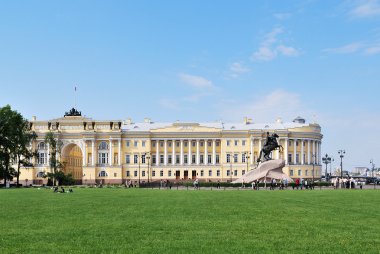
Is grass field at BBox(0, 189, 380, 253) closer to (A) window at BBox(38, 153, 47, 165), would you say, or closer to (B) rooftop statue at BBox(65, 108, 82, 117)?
(A) window at BBox(38, 153, 47, 165)

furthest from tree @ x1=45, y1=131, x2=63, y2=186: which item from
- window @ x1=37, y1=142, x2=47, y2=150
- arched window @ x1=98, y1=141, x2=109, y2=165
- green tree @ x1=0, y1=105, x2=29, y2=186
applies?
green tree @ x1=0, y1=105, x2=29, y2=186

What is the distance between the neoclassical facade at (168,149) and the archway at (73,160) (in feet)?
1.54

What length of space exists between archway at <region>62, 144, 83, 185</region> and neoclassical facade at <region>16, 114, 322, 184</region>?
470mm

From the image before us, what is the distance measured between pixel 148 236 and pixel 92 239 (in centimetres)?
176

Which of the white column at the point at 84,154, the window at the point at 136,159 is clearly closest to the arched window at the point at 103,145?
the white column at the point at 84,154

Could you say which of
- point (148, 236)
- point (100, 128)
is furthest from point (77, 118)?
point (148, 236)

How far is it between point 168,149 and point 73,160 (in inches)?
961

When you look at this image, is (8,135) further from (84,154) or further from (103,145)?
(103,145)

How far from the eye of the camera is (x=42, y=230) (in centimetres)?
1939

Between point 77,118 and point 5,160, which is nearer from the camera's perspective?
point 5,160

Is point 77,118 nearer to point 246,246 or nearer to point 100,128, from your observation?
point 100,128

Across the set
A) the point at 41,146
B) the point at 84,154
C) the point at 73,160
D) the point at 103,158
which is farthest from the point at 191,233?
the point at 73,160

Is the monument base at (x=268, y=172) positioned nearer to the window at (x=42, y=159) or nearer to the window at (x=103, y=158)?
the window at (x=103, y=158)

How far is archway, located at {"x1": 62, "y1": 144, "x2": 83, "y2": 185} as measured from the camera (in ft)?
449
